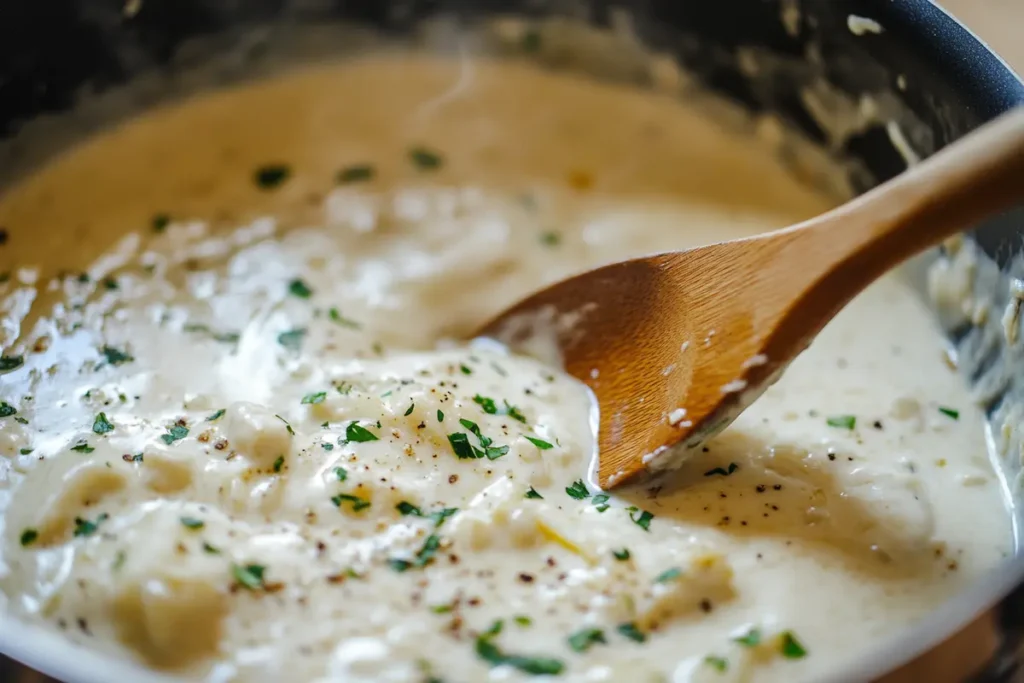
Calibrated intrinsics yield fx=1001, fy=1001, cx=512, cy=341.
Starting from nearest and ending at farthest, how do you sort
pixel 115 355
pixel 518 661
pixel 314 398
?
pixel 518 661
pixel 314 398
pixel 115 355

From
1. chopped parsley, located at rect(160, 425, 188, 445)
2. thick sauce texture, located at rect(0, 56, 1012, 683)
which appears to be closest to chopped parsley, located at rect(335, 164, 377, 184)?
thick sauce texture, located at rect(0, 56, 1012, 683)

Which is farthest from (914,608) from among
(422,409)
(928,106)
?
(928,106)

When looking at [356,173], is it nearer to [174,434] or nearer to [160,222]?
[160,222]

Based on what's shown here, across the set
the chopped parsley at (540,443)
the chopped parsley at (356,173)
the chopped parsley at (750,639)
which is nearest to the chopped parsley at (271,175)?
the chopped parsley at (356,173)

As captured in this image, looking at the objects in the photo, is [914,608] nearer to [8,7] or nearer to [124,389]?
[124,389]

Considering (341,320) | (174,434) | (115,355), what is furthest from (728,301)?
(115,355)

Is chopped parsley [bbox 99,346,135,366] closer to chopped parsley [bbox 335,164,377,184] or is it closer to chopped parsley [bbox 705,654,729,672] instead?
chopped parsley [bbox 335,164,377,184]

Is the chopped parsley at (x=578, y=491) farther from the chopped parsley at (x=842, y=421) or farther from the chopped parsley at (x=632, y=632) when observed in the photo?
the chopped parsley at (x=842, y=421)
